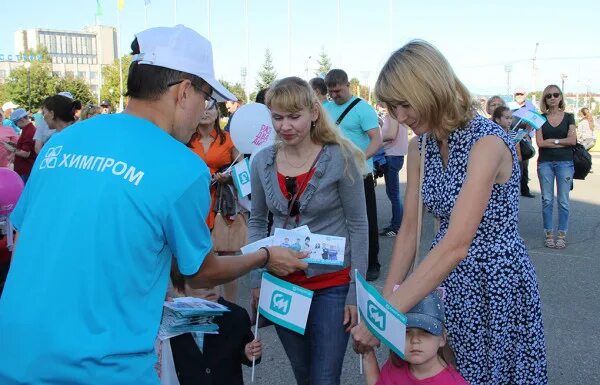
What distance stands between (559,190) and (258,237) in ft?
19.2

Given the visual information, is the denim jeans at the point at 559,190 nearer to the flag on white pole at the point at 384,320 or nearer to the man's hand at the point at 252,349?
the man's hand at the point at 252,349

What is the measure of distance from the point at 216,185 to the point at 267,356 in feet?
4.59

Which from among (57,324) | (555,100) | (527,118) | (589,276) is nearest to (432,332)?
(57,324)

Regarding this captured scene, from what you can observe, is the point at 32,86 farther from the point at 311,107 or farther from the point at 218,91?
the point at 218,91

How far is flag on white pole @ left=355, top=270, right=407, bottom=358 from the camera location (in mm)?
1824

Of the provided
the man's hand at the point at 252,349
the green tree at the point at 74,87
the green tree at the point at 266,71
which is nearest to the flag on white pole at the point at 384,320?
the man's hand at the point at 252,349

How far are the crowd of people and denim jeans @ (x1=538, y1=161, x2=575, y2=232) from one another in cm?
564

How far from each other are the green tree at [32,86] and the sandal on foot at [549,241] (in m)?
44.9

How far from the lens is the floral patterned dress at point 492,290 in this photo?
202 centimetres

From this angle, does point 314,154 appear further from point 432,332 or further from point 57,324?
point 57,324

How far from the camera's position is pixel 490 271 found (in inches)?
79.4

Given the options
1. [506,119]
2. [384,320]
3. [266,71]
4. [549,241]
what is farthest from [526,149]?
[266,71]

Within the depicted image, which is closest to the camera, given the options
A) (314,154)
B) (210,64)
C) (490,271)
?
(210,64)

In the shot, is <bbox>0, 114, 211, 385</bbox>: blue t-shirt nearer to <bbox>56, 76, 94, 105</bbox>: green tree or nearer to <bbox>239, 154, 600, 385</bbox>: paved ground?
<bbox>239, 154, 600, 385</bbox>: paved ground
